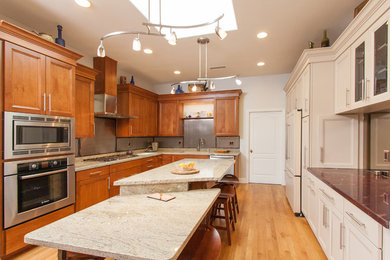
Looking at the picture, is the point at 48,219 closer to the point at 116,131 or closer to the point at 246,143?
the point at 116,131

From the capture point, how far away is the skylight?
2.68 meters

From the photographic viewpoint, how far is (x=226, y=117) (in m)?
5.12

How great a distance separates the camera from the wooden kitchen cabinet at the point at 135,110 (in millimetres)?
4441

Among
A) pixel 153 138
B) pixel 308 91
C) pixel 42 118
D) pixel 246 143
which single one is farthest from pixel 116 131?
pixel 308 91

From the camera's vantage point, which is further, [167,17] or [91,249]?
[167,17]

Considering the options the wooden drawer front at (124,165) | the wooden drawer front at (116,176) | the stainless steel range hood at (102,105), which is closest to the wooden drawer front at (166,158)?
the wooden drawer front at (124,165)

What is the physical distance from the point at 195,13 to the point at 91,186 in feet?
9.70

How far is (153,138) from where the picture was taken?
19.6 ft

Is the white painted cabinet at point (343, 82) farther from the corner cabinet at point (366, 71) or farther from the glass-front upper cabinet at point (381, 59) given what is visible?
the glass-front upper cabinet at point (381, 59)

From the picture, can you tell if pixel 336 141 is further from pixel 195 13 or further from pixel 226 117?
pixel 226 117

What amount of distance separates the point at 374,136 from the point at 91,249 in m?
3.09

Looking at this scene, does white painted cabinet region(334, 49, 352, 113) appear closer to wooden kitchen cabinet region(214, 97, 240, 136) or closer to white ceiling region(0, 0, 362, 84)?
white ceiling region(0, 0, 362, 84)

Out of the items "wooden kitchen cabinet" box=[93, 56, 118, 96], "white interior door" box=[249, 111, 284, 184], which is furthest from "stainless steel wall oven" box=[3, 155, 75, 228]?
"white interior door" box=[249, 111, 284, 184]

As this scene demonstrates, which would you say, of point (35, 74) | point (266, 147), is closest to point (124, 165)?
point (35, 74)
